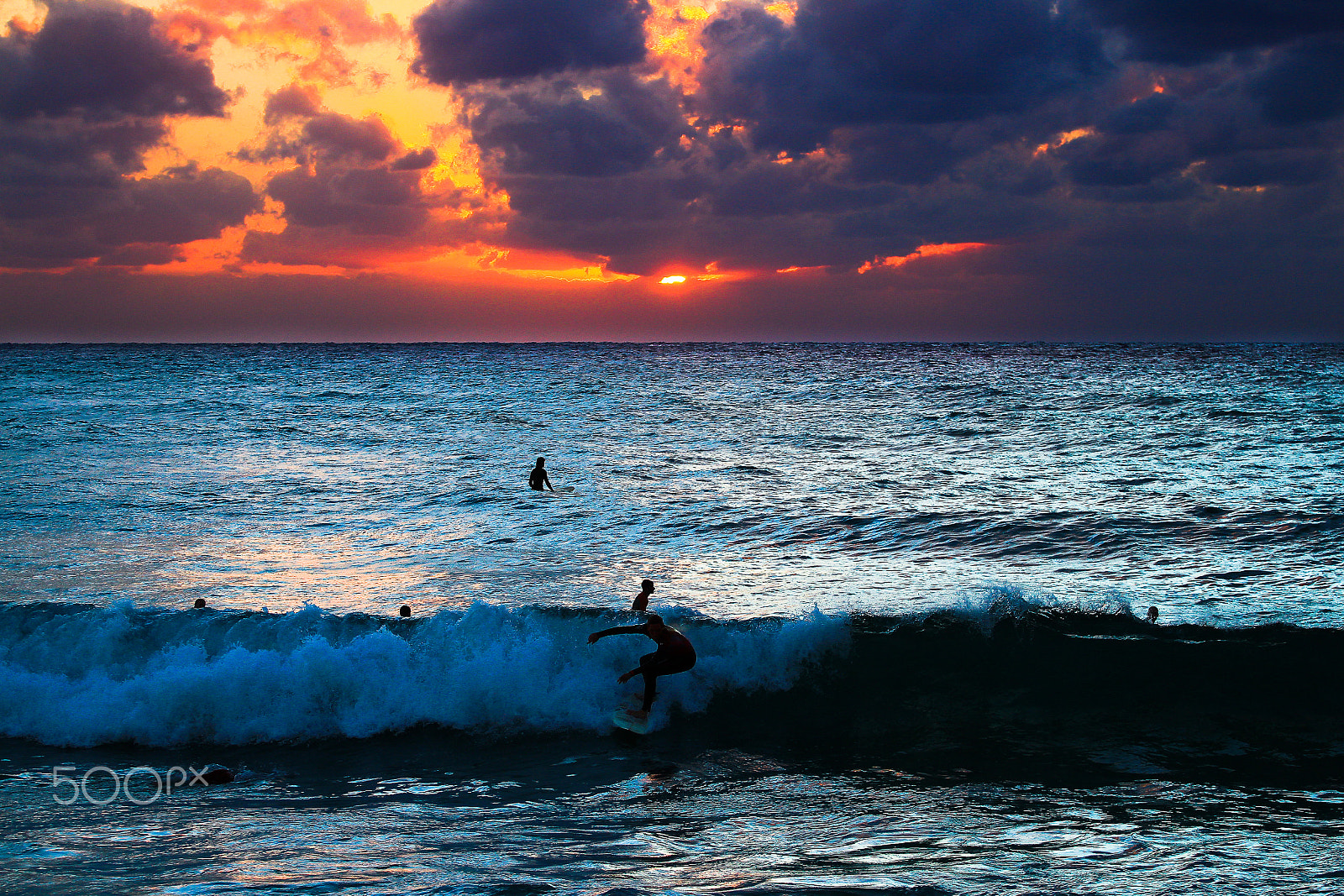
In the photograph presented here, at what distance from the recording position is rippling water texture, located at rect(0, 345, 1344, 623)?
44.2 ft

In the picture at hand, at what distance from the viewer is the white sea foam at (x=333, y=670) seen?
981cm

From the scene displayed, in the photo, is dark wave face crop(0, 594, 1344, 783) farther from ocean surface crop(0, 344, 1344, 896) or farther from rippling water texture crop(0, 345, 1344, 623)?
rippling water texture crop(0, 345, 1344, 623)

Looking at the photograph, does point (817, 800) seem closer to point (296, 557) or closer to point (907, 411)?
point (296, 557)

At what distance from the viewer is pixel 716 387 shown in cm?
6128

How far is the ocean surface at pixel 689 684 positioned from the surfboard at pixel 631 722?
0.75 ft

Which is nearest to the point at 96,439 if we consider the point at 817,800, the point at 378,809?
the point at 378,809
